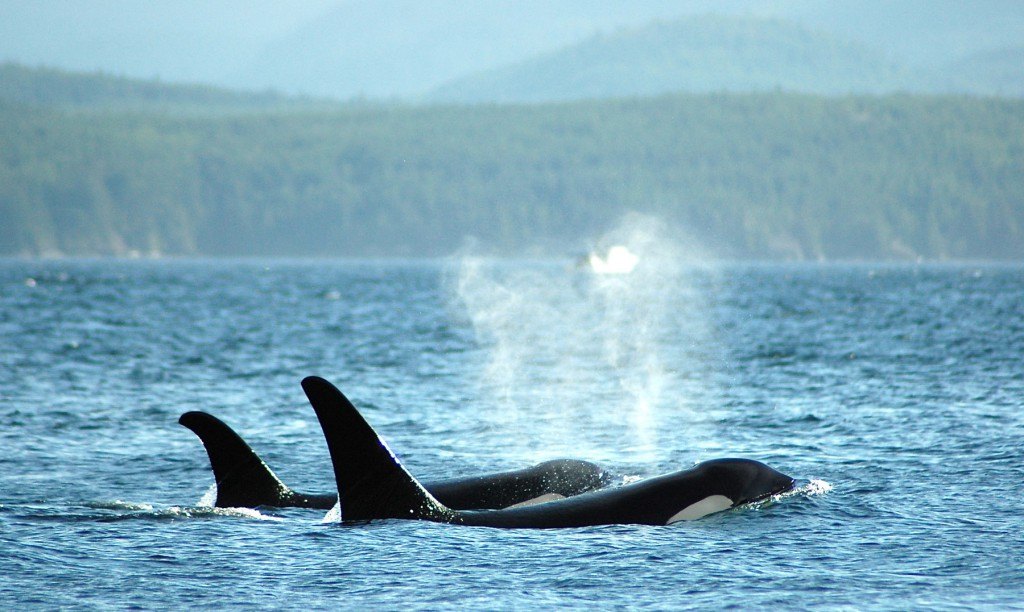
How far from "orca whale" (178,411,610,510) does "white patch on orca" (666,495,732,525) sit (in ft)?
5.82

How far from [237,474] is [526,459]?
559cm

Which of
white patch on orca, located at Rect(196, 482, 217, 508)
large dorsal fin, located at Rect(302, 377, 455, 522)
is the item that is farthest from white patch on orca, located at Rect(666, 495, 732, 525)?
white patch on orca, located at Rect(196, 482, 217, 508)

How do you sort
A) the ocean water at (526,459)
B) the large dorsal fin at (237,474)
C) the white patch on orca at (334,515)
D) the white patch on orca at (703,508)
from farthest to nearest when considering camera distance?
the large dorsal fin at (237,474) < the white patch on orca at (334,515) < the white patch on orca at (703,508) < the ocean water at (526,459)

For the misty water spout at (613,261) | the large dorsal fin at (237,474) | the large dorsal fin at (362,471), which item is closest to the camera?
the large dorsal fin at (362,471)

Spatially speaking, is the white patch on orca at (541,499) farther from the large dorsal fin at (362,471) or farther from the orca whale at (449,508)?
the large dorsal fin at (362,471)

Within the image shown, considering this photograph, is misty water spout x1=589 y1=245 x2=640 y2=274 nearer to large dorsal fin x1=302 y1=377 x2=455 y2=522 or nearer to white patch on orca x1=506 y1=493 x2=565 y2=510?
white patch on orca x1=506 y1=493 x2=565 y2=510

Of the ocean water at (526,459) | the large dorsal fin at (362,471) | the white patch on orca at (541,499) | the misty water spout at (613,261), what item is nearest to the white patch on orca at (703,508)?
the ocean water at (526,459)

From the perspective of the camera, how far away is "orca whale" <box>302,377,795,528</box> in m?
13.3

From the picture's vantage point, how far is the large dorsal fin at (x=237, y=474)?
49.9ft

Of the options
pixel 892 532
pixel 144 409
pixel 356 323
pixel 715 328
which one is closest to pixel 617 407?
pixel 144 409

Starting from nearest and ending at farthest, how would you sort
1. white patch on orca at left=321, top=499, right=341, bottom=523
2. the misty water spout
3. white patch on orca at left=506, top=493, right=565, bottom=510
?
white patch on orca at left=321, top=499, right=341, bottom=523 < white patch on orca at left=506, top=493, right=565, bottom=510 < the misty water spout

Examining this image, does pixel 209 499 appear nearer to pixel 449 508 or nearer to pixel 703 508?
pixel 449 508

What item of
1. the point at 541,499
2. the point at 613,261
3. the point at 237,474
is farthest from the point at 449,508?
the point at 613,261

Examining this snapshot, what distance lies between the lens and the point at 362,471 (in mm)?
13562
